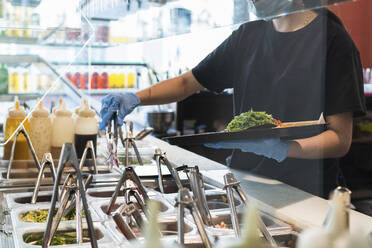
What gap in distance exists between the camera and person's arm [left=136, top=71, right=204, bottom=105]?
2.60 metres

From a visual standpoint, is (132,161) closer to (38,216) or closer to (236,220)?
(38,216)

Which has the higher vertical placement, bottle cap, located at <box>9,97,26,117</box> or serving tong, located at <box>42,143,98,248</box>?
bottle cap, located at <box>9,97,26,117</box>

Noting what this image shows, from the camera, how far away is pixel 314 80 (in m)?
2.31

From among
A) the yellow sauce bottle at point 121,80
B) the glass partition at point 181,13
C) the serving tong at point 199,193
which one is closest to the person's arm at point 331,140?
the serving tong at point 199,193

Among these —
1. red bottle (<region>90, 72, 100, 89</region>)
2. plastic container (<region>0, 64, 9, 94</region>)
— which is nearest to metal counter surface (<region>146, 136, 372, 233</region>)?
plastic container (<region>0, 64, 9, 94</region>)

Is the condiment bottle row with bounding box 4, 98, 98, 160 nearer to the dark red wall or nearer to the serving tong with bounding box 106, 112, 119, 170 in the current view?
the serving tong with bounding box 106, 112, 119, 170

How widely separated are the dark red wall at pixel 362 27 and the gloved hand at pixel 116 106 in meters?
1.76

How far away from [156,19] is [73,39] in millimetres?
412

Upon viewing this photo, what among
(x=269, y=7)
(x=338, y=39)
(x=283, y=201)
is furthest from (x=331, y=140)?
(x=269, y=7)

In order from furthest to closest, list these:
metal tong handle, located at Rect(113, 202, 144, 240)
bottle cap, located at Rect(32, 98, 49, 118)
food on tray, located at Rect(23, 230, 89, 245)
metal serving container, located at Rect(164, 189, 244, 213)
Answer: bottle cap, located at Rect(32, 98, 49, 118) → metal serving container, located at Rect(164, 189, 244, 213) → food on tray, located at Rect(23, 230, 89, 245) → metal tong handle, located at Rect(113, 202, 144, 240)

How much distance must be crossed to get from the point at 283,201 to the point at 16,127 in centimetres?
115

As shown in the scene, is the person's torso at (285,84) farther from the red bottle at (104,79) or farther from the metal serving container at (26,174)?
the red bottle at (104,79)

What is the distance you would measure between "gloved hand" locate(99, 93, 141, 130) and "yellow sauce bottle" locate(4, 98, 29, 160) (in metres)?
0.36

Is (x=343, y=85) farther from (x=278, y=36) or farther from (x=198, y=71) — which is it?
(x=198, y=71)
